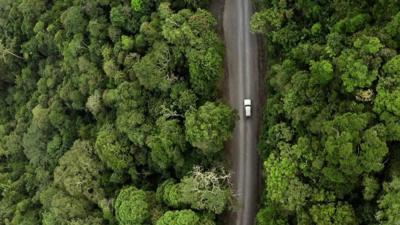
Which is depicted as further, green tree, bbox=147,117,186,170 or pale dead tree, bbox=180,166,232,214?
green tree, bbox=147,117,186,170

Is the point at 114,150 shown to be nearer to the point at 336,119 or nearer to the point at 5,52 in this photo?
the point at 336,119

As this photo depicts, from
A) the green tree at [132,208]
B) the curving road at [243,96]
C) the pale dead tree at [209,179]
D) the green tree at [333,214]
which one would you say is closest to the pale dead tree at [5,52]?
the green tree at [132,208]

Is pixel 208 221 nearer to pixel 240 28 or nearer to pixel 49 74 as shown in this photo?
pixel 240 28

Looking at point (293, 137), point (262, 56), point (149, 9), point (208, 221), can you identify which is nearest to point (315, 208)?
point (293, 137)

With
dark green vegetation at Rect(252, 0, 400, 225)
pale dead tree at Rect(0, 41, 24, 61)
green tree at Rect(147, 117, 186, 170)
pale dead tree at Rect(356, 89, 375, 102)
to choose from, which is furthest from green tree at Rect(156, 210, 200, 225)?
pale dead tree at Rect(0, 41, 24, 61)

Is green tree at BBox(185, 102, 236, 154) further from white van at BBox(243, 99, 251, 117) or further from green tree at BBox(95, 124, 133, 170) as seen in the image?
green tree at BBox(95, 124, 133, 170)

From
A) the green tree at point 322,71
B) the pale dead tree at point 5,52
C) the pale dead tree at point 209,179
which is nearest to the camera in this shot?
the green tree at point 322,71

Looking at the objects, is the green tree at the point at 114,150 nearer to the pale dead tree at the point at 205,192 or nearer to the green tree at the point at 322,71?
the pale dead tree at the point at 205,192
